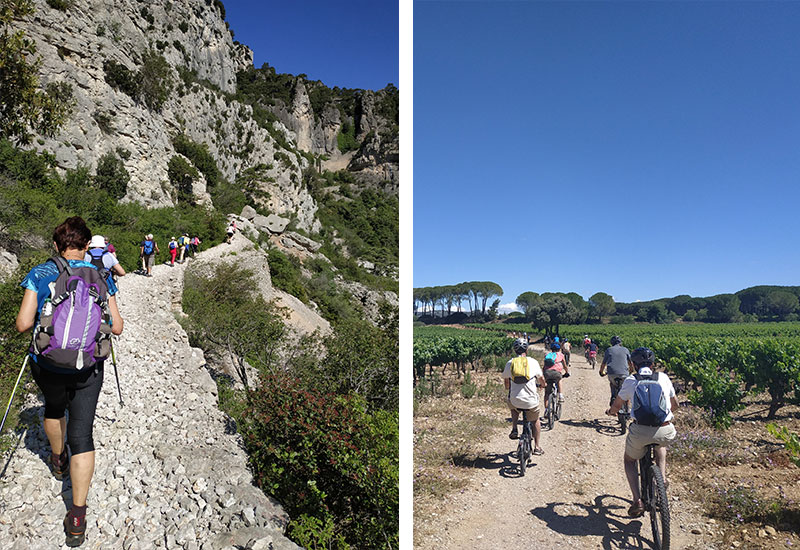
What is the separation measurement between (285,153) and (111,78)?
54.1ft

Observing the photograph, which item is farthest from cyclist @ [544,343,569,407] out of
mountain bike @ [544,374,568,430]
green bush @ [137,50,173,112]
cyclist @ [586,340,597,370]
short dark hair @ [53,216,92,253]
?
green bush @ [137,50,173,112]

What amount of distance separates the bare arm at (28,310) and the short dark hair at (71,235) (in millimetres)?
157

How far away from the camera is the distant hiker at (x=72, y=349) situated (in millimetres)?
1168

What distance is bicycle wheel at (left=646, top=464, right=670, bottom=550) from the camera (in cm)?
166

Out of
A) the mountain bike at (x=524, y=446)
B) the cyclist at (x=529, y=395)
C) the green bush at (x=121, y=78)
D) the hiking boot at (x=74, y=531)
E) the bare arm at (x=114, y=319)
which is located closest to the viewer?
the hiking boot at (x=74, y=531)

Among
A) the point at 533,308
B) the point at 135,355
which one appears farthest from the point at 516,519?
the point at 135,355

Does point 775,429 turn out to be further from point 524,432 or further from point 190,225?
point 190,225

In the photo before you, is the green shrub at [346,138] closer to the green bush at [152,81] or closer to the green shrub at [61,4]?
the green bush at [152,81]

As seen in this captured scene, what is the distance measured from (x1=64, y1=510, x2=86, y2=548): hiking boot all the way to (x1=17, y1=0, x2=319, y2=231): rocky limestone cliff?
7216mm

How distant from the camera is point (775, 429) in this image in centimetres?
172

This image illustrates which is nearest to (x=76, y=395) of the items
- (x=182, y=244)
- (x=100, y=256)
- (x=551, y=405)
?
(x=100, y=256)

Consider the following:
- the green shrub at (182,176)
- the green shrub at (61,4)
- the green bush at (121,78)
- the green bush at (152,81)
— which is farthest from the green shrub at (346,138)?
the green shrub at (61,4)

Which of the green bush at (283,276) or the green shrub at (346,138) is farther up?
the green shrub at (346,138)

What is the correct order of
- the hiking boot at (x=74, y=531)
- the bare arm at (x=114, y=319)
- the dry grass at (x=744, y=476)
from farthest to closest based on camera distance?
the dry grass at (x=744, y=476), the bare arm at (x=114, y=319), the hiking boot at (x=74, y=531)
